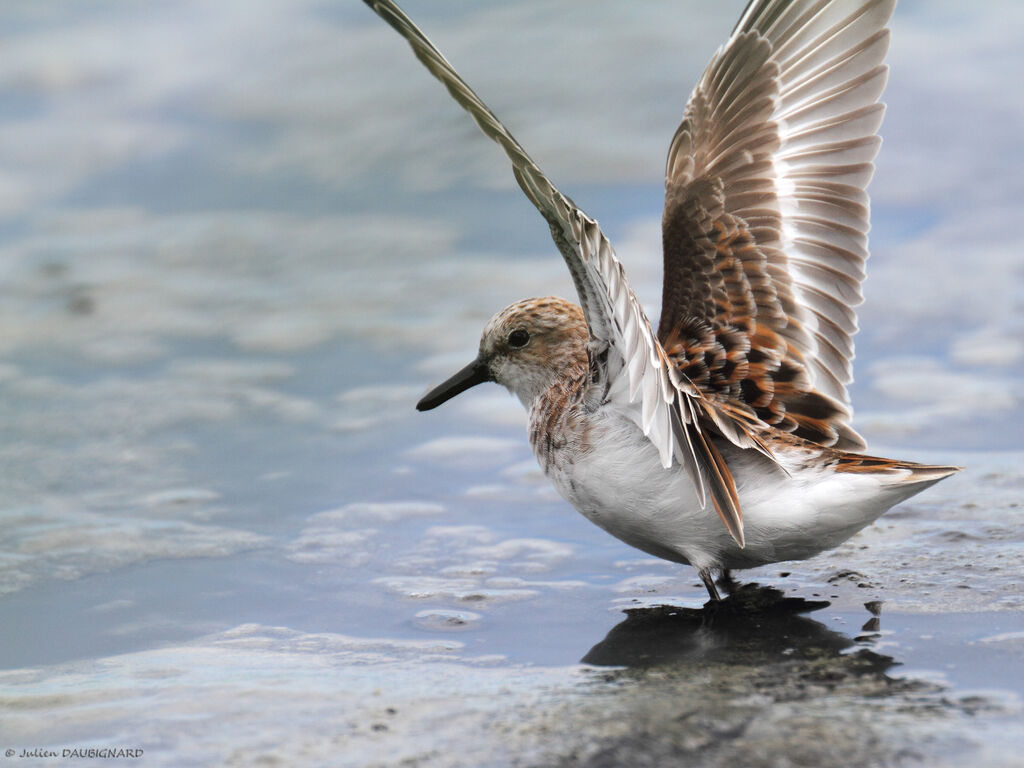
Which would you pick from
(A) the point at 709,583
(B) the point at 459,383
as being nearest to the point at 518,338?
(B) the point at 459,383

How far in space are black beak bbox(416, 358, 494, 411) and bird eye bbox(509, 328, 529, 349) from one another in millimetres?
242

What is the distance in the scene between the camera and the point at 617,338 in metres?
4.72

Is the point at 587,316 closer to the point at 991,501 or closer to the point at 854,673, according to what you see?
the point at 854,673

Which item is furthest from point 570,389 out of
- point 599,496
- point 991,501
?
point 991,501

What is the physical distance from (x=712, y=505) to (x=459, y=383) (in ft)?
6.25

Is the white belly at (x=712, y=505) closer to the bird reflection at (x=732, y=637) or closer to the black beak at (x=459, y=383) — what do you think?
the bird reflection at (x=732, y=637)

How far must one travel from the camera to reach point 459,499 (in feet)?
24.4

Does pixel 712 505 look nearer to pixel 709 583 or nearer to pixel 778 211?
pixel 709 583

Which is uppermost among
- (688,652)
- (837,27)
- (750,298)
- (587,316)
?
(837,27)

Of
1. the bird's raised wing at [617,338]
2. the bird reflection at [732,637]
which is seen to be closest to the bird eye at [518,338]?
the bird's raised wing at [617,338]

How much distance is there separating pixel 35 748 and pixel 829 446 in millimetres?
3739

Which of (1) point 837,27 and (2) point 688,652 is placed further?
(1) point 837,27

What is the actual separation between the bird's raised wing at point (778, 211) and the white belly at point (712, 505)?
0.68m

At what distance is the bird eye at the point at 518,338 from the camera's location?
20.4ft
